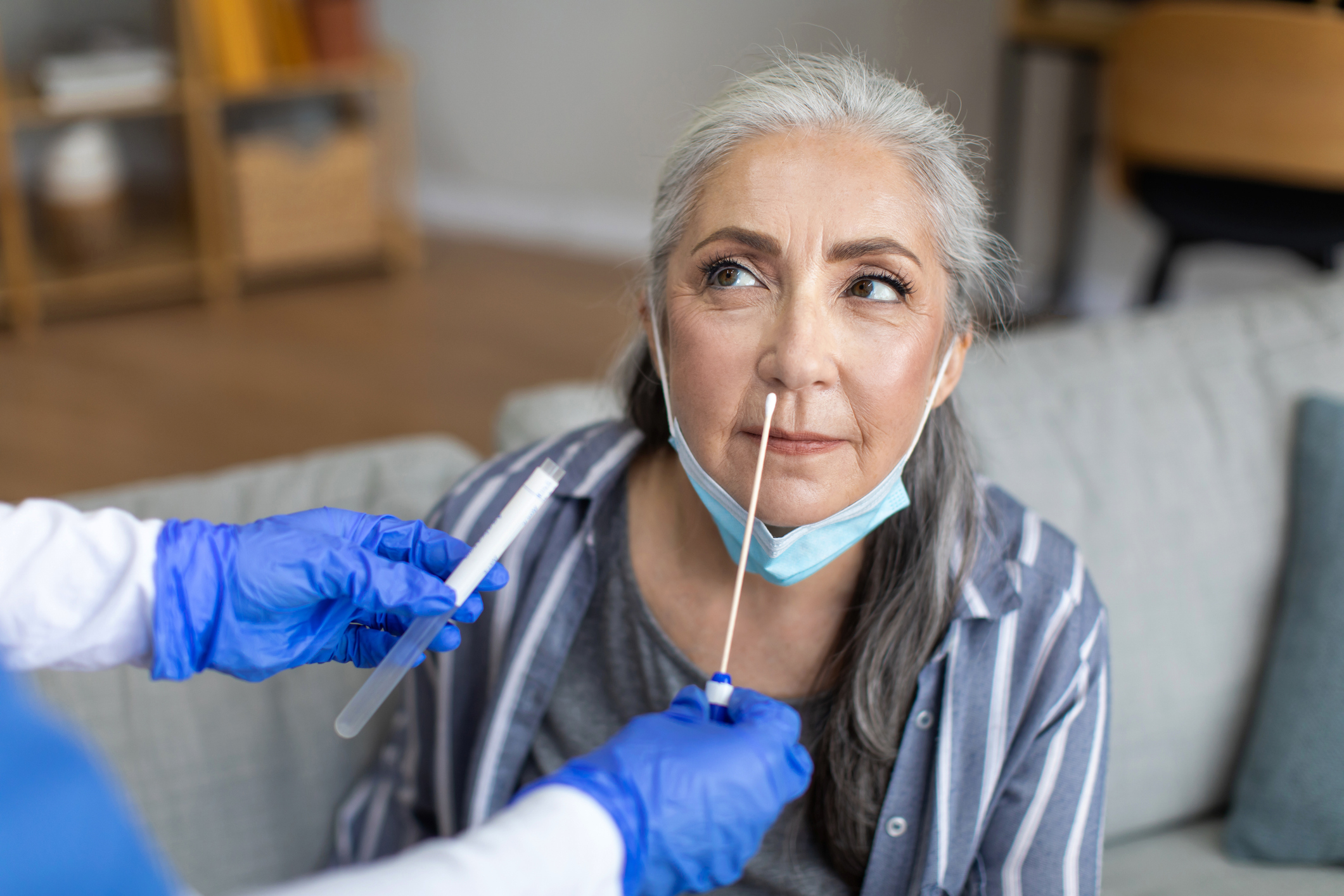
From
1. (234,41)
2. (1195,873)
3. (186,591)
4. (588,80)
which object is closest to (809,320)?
(186,591)

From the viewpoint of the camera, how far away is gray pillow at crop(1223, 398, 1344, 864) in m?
1.42

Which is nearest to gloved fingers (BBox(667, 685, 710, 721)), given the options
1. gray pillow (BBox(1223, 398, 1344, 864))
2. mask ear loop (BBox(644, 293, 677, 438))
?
mask ear loop (BBox(644, 293, 677, 438))

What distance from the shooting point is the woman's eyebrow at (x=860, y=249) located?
1.03 metres

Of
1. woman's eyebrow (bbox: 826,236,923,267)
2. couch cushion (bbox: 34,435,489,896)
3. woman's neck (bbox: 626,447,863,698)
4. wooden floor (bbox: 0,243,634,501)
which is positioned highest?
woman's eyebrow (bbox: 826,236,923,267)

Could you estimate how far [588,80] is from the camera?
433 cm

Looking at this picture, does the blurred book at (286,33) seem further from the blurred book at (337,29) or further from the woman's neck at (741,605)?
the woman's neck at (741,605)

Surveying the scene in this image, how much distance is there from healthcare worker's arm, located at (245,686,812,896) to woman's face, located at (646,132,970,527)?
22 centimetres

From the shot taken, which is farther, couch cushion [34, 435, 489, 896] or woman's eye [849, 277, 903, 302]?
couch cushion [34, 435, 489, 896]

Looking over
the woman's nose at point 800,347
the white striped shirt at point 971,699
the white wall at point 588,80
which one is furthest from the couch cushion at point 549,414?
the white wall at point 588,80

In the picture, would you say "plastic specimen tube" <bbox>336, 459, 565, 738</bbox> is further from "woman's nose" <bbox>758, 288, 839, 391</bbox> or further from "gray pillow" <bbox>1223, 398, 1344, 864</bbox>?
"gray pillow" <bbox>1223, 398, 1344, 864</bbox>

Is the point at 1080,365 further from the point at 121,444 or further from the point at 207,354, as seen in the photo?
the point at 207,354

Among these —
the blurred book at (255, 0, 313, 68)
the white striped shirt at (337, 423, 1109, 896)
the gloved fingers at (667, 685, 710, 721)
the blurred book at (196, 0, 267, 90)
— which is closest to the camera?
the gloved fingers at (667, 685, 710, 721)

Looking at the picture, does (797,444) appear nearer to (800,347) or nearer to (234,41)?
(800,347)

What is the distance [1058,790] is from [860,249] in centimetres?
54
